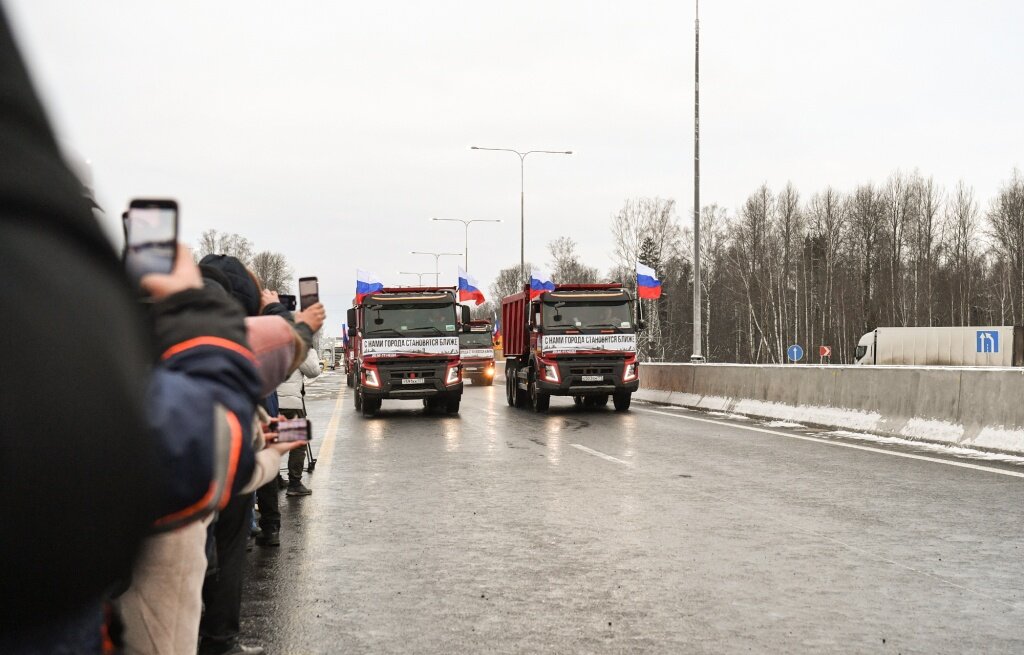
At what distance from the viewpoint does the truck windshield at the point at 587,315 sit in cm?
2320

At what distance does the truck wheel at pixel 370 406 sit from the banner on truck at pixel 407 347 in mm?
1017

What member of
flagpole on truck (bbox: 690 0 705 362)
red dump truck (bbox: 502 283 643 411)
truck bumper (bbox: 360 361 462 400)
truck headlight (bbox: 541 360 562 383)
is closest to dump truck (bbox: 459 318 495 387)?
flagpole on truck (bbox: 690 0 705 362)

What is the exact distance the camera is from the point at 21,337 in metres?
0.89

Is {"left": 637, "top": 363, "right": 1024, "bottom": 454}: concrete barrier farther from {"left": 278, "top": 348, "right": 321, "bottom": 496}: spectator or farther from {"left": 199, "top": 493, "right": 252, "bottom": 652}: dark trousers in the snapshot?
{"left": 199, "top": 493, "right": 252, "bottom": 652}: dark trousers

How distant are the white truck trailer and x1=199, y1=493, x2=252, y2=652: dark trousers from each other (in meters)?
42.3

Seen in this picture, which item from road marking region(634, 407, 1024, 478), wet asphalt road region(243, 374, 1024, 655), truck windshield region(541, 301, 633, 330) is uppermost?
truck windshield region(541, 301, 633, 330)

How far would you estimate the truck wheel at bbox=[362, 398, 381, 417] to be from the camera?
2266cm

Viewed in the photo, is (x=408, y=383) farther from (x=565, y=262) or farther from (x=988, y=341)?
(x=565, y=262)

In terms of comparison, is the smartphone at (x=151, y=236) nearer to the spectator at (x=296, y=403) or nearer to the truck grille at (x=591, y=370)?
the spectator at (x=296, y=403)

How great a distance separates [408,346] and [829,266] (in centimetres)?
7205

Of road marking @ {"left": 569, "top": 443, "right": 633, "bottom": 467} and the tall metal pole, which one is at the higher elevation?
the tall metal pole

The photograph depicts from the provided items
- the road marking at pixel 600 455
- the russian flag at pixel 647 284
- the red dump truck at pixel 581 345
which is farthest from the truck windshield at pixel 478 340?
the road marking at pixel 600 455

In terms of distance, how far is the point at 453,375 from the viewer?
2244cm

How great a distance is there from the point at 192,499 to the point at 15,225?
36cm
